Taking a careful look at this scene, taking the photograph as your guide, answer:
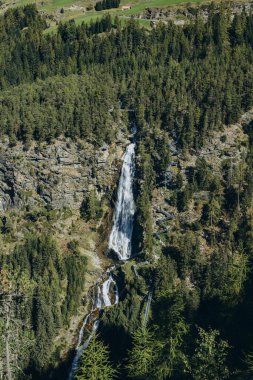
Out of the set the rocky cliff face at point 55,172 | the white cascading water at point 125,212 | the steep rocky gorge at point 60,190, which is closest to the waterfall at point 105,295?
the steep rocky gorge at point 60,190

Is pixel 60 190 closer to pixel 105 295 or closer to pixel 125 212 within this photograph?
pixel 125 212

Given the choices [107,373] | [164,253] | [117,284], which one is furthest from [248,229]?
[107,373]

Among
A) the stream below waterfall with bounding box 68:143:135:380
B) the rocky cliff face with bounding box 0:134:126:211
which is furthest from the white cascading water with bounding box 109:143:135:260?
the rocky cliff face with bounding box 0:134:126:211

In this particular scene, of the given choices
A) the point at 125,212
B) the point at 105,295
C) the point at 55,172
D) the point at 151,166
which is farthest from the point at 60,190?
the point at 105,295

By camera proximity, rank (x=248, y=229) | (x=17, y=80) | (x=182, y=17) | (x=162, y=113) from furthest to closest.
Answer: (x=182, y=17)
(x=17, y=80)
(x=162, y=113)
(x=248, y=229)

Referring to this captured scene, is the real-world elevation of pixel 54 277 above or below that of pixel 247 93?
below

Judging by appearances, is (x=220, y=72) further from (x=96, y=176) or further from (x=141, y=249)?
(x=141, y=249)

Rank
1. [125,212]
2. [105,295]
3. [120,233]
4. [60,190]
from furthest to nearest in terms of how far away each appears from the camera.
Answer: [60,190] < [125,212] < [120,233] < [105,295]
